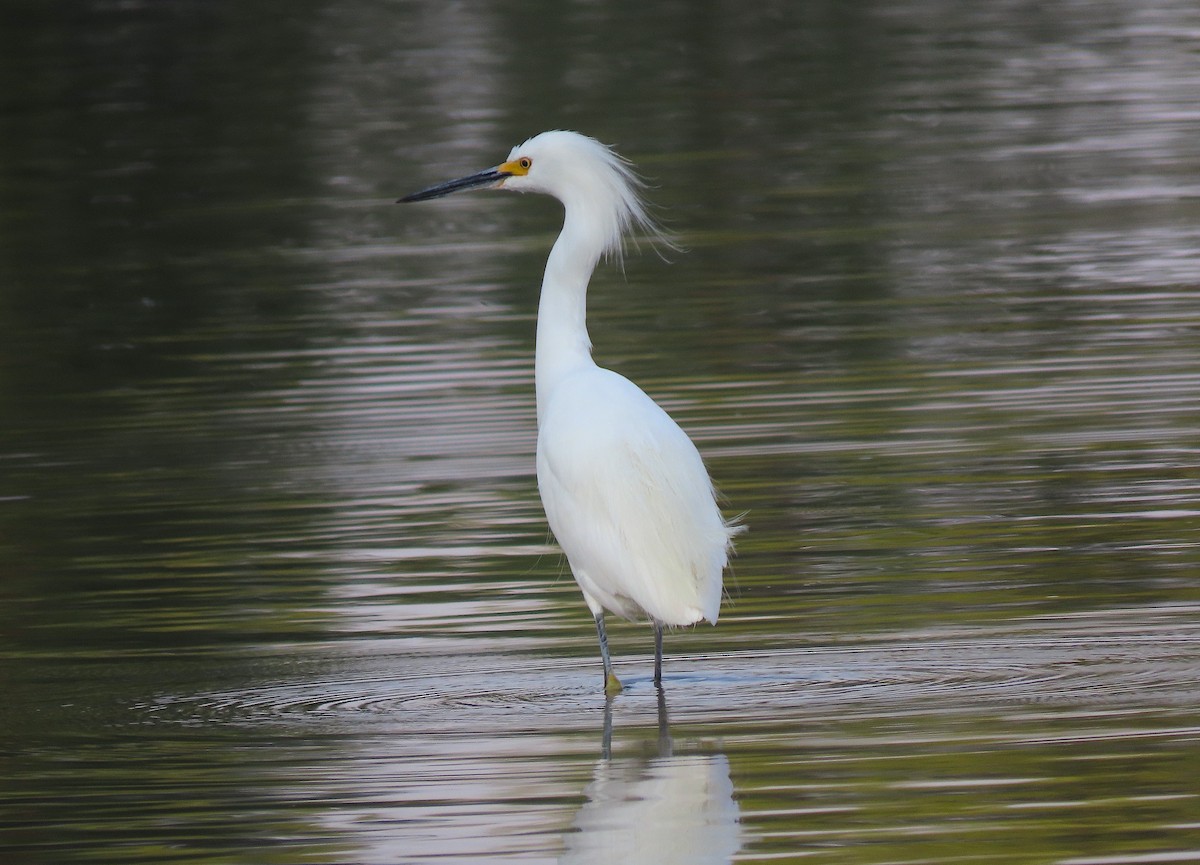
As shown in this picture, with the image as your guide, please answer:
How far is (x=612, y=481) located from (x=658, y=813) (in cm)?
156

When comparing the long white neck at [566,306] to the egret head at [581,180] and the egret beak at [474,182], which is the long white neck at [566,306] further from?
the egret beak at [474,182]

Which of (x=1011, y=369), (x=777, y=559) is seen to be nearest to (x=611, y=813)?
(x=777, y=559)

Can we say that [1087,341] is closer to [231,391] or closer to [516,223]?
[231,391]

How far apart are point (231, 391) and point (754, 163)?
747cm

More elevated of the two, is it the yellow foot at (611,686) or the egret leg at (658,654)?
the egret leg at (658,654)

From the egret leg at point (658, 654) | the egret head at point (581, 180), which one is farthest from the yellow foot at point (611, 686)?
the egret head at point (581, 180)

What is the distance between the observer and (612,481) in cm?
682

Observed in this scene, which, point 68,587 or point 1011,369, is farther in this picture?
point 1011,369

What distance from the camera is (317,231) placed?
58.1ft

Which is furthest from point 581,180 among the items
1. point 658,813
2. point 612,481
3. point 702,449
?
point 658,813

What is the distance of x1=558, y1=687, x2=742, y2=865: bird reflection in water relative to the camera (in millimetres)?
5160

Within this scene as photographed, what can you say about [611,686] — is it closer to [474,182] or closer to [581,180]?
[581,180]

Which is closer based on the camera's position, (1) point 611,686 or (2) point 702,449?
(1) point 611,686

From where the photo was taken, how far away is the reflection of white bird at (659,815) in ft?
16.9
